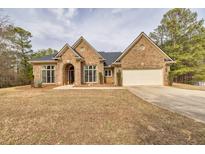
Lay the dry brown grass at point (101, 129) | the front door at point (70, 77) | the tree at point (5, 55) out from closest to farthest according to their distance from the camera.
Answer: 1. the dry brown grass at point (101, 129)
2. the tree at point (5, 55)
3. the front door at point (70, 77)

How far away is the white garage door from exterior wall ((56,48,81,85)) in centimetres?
656

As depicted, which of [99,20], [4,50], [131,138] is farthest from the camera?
[4,50]

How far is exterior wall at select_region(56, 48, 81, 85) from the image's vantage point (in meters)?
21.7

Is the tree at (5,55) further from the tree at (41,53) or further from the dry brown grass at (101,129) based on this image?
the dry brown grass at (101,129)

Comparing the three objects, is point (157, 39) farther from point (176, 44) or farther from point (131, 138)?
point (131, 138)

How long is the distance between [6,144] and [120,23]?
1598 centimetres

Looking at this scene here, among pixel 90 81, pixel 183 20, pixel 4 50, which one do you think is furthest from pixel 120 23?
pixel 4 50

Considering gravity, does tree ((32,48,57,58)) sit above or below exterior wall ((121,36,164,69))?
above

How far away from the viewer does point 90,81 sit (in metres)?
23.1

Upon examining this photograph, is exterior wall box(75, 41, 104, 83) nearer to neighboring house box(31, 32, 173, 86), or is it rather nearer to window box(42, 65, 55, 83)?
neighboring house box(31, 32, 173, 86)

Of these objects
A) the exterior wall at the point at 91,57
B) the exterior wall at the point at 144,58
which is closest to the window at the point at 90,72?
the exterior wall at the point at 91,57

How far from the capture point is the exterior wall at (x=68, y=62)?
2172 centimetres

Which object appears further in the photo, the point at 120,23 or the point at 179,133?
the point at 120,23

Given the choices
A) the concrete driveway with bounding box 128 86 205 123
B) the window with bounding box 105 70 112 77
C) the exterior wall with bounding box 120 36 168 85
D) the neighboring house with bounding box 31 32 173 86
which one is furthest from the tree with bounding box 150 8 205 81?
the concrete driveway with bounding box 128 86 205 123
